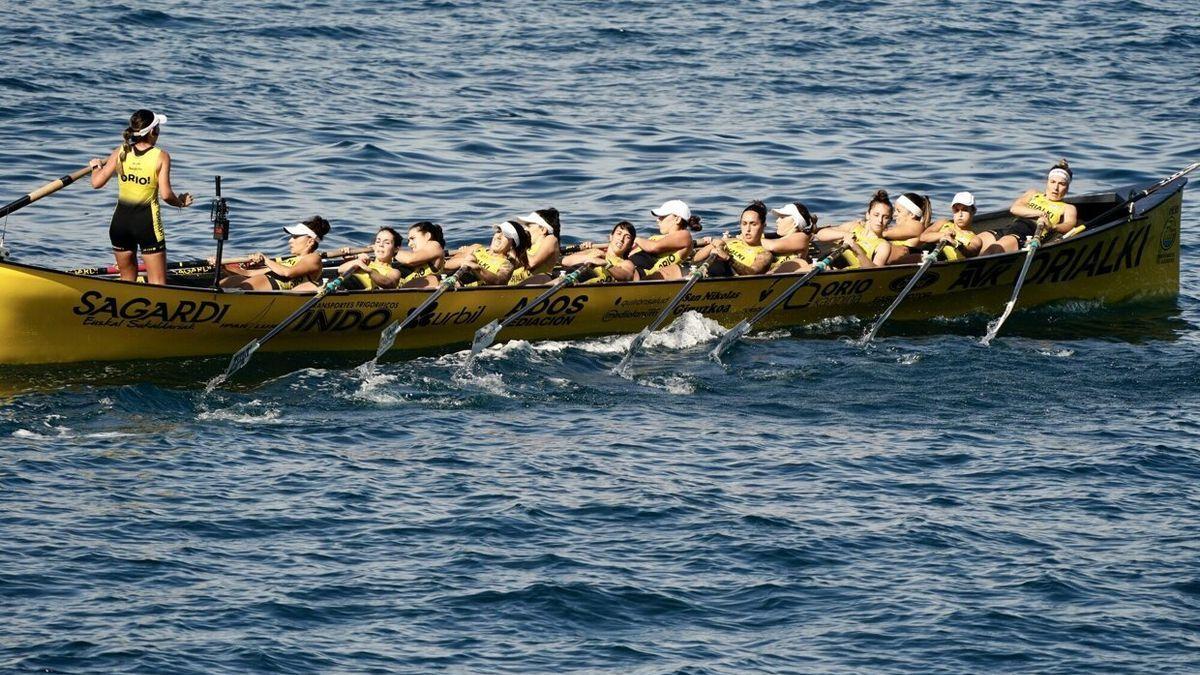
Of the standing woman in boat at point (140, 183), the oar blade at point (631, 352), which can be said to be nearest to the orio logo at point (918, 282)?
the oar blade at point (631, 352)

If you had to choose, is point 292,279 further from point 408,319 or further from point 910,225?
point 910,225

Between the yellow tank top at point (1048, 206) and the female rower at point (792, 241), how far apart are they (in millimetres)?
3281

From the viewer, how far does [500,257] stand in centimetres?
1984

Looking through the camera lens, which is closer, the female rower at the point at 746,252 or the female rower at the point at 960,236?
the female rower at the point at 746,252

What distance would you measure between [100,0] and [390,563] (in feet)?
97.0

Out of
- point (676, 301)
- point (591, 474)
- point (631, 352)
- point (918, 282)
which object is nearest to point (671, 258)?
point (676, 301)

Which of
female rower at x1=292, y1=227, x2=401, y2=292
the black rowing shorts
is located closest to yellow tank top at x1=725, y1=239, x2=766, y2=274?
female rower at x1=292, y1=227, x2=401, y2=292

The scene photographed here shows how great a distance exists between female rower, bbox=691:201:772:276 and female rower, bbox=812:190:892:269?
109cm

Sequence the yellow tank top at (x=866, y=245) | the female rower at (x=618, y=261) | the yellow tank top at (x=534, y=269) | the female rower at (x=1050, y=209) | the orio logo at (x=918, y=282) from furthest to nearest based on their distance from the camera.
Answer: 1. the female rower at (x=1050, y=209)
2. the yellow tank top at (x=866, y=245)
3. the orio logo at (x=918, y=282)
4. the female rower at (x=618, y=261)
5. the yellow tank top at (x=534, y=269)

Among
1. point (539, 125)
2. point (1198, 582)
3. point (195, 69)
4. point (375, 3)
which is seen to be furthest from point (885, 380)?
point (375, 3)

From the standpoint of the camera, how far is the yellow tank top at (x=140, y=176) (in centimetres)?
1772

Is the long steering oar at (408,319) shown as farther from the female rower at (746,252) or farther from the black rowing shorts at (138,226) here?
the female rower at (746,252)

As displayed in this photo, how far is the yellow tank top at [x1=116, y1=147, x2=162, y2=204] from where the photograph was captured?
1772 centimetres

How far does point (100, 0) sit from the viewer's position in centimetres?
3997
